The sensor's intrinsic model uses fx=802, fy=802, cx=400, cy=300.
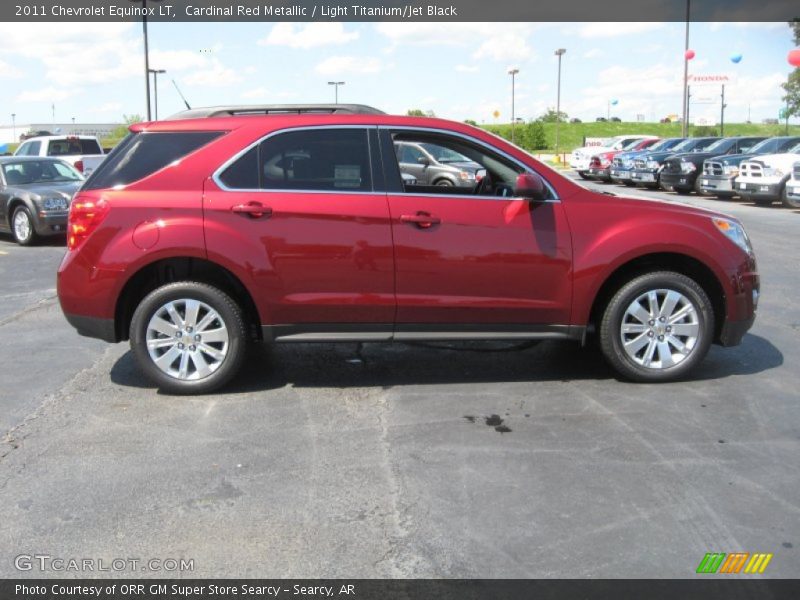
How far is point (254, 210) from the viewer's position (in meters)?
5.21

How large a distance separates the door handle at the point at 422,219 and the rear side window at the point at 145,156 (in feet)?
4.59

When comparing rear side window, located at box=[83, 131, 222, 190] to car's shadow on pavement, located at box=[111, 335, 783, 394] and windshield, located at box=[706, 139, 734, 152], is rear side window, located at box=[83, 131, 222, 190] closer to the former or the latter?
car's shadow on pavement, located at box=[111, 335, 783, 394]

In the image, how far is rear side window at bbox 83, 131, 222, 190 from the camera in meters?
5.34

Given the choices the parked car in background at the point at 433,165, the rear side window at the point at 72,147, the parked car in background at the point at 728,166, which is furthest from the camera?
the rear side window at the point at 72,147

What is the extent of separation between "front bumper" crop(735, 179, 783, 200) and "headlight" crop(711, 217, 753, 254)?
1431 centimetres

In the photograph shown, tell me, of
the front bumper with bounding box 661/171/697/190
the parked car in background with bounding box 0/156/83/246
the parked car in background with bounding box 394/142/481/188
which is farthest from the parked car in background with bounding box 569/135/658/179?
the parked car in background with bounding box 0/156/83/246

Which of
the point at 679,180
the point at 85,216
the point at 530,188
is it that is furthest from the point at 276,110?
the point at 679,180

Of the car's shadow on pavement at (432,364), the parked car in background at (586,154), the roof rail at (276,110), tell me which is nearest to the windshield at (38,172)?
the car's shadow on pavement at (432,364)

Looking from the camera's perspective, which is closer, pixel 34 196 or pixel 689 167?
pixel 34 196

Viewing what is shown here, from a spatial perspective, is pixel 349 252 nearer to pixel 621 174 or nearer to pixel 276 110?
pixel 276 110

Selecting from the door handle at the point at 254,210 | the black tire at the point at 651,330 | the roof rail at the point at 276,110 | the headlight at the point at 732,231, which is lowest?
the black tire at the point at 651,330

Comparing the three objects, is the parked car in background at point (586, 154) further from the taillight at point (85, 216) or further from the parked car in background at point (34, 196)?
the taillight at point (85, 216)

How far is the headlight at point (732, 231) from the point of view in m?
5.58

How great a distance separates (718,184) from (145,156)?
18.6 m
